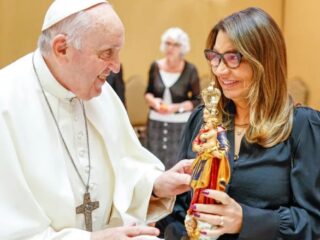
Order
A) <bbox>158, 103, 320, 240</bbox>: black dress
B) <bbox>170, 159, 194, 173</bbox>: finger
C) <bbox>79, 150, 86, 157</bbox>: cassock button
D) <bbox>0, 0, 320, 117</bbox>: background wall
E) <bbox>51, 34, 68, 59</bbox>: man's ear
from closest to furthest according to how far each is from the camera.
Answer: <bbox>158, 103, 320, 240</bbox>: black dress < <bbox>51, 34, 68, 59</bbox>: man's ear < <bbox>170, 159, 194, 173</bbox>: finger < <bbox>79, 150, 86, 157</bbox>: cassock button < <bbox>0, 0, 320, 117</bbox>: background wall

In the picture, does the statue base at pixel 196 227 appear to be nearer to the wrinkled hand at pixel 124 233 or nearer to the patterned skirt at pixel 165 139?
the wrinkled hand at pixel 124 233

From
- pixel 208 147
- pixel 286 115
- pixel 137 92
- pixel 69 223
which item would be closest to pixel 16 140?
pixel 69 223

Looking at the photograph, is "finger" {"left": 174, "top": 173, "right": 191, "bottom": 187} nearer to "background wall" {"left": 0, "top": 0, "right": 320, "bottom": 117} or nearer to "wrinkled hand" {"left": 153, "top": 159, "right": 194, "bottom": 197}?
"wrinkled hand" {"left": 153, "top": 159, "right": 194, "bottom": 197}

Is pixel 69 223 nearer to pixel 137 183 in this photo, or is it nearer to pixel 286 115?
pixel 137 183

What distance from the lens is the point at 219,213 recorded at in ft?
5.45

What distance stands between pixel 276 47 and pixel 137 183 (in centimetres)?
83

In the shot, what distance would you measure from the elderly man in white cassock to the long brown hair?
0.35 meters

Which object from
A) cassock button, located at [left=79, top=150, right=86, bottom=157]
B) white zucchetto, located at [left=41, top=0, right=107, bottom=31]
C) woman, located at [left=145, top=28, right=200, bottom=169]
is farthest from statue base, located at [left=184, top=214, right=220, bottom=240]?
woman, located at [left=145, top=28, right=200, bottom=169]

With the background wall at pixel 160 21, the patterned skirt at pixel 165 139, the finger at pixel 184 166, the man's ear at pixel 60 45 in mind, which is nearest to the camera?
the man's ear at pixel 60 45

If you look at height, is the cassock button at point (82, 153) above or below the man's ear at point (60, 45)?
below

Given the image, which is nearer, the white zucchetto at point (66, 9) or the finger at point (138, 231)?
the finger at point (138, 231)

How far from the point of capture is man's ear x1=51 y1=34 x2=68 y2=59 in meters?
1.88

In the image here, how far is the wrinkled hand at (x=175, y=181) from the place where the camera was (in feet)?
6.58

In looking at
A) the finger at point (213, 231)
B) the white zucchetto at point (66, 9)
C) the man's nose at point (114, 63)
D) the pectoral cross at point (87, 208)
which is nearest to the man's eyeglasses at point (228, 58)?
the man's nose at point (114, 63)
